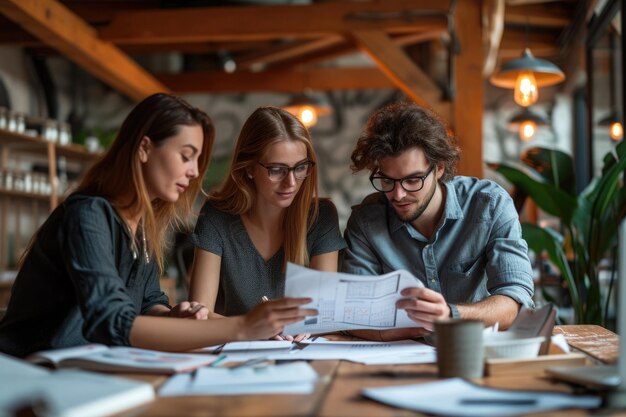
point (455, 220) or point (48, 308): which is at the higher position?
point (455, 220)

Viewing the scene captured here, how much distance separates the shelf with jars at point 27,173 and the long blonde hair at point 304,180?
12.4 ft

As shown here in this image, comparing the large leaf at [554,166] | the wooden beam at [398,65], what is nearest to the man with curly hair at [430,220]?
the large leaf at [554,166]

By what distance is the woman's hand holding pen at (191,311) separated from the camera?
1749mm

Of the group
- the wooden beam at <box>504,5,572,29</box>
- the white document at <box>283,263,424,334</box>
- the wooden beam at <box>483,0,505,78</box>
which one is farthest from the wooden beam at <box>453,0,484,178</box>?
the white document at <box>283,263,424,334</box>

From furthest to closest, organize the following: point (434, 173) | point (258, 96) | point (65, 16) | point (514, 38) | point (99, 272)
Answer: point (258, 96), point (514, 38), point (65, 16), point (434, 173), point (99, 272)

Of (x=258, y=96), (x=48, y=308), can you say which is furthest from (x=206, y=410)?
(x=258, y=96)

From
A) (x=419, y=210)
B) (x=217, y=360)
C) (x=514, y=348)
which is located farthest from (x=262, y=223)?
(x=514, y=348)

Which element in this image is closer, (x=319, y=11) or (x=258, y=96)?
(x=319, y=11)

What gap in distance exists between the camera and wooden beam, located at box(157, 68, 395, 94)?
27.1ft

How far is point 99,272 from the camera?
1.53m

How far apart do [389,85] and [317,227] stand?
6.30m

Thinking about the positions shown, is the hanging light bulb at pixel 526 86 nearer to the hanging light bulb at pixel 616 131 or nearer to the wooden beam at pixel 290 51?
the hanging light bulb at pixel 616 131

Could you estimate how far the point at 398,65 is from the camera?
5.74 m

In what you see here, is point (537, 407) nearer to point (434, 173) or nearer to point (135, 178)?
point (135, 178)
